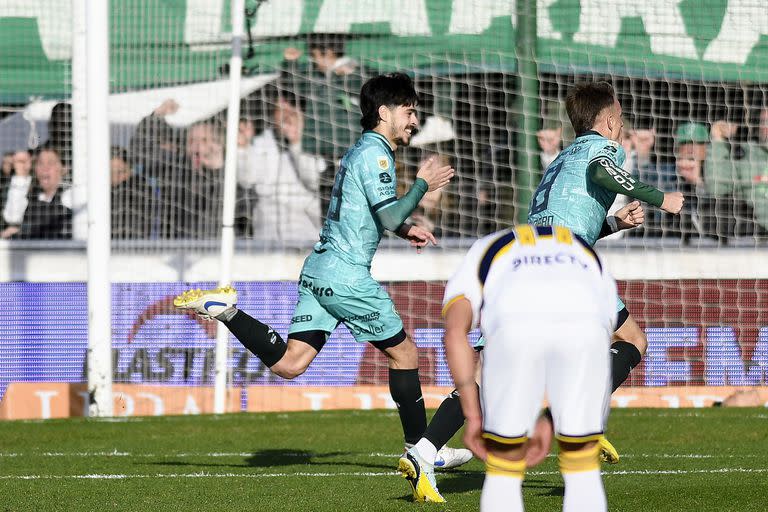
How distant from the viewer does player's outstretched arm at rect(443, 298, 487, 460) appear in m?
4.17

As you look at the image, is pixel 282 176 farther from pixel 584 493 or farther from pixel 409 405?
pixel 584 493

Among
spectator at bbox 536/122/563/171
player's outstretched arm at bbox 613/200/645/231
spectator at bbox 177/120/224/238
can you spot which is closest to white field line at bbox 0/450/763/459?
player's outstretched arm at bbox 613/200/645/231

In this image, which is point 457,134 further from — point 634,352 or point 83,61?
point 634,352

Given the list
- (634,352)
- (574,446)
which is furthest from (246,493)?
(574,446)

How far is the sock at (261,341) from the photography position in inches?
297

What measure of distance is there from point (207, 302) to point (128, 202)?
5.61 m

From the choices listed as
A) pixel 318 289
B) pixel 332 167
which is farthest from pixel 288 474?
pixel 332 167

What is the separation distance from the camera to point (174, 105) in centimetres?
1285

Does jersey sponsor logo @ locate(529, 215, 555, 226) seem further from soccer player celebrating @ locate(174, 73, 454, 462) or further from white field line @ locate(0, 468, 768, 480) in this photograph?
white field line @ locate(0, 468, 768, 480)

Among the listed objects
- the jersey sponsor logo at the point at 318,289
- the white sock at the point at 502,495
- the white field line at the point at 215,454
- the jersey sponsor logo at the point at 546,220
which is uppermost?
the jersey sponsor logo at the point at 546,220

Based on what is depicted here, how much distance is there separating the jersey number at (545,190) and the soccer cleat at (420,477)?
1505 mm

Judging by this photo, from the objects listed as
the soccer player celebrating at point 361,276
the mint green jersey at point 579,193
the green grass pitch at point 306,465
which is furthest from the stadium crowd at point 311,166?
the mint green jersey at point 579,193

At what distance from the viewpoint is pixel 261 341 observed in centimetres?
755

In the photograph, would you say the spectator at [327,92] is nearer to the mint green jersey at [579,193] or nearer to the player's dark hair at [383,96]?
the player's dark hair at [383,96]
